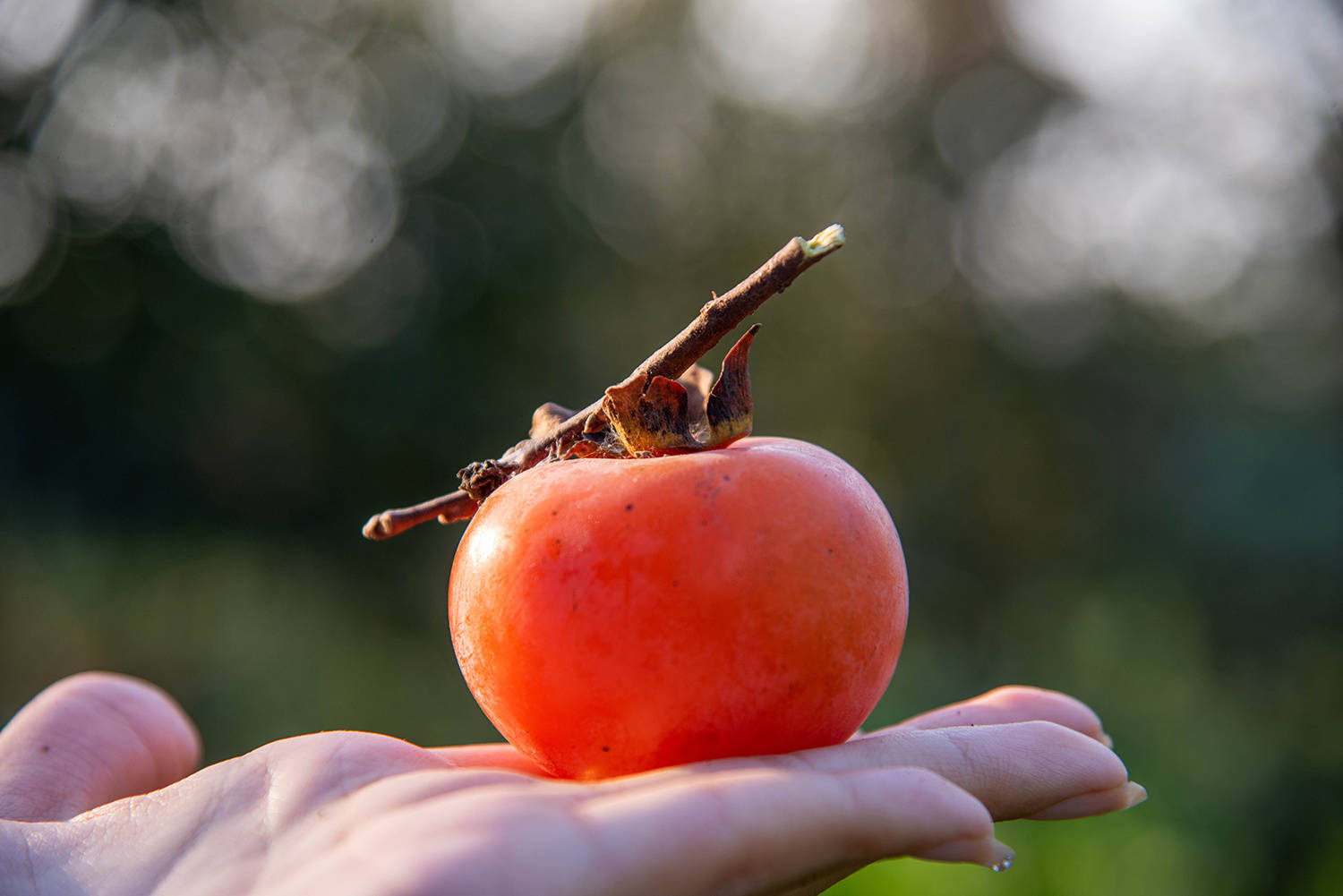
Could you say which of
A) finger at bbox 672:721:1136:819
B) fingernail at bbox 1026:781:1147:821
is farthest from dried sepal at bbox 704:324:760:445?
fingernail at bbox 1026:781:1147:821

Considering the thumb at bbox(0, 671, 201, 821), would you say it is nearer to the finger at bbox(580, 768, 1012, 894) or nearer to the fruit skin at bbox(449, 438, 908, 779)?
the fruit skin at bbox(449, 438, 908, 779)

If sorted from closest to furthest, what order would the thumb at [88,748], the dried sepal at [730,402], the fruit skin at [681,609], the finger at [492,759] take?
Result: the fruit skin at [681,609] → the dried sepal at [730,402] → the finger at [492,759] → the thumb at [88,748]

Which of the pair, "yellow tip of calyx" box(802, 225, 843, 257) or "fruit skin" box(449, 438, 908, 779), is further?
"yellow tip of calyx" box(802, 225, 843, 257)

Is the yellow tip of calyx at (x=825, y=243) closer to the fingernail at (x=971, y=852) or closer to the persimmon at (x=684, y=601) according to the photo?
the persimmon at (x=684, y=601)

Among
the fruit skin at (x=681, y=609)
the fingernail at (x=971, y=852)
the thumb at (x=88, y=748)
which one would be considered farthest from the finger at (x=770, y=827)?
the thumb at (x=88, y=748)

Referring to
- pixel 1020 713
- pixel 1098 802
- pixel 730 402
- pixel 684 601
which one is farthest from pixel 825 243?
pixel 1020 713

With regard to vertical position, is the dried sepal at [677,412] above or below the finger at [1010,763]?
above
